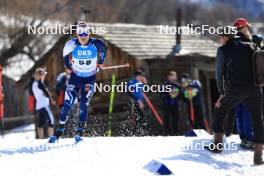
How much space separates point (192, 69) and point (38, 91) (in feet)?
18.7

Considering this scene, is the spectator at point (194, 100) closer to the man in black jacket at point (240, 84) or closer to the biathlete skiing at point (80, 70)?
the biathlete skiing at point (80, 70)

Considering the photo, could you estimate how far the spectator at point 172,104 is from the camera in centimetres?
1358

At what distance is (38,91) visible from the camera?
12008mm

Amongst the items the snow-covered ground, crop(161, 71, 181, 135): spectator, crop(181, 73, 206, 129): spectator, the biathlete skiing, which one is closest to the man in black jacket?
the snow-covered ground

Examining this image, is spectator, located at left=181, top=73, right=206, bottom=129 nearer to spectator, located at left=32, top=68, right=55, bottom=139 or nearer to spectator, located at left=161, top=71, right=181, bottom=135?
spectator, located at left=161, top=71, right=181, bottom=135

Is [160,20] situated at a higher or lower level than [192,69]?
higher

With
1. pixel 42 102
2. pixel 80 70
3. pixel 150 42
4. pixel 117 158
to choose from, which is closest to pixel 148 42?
pixel 150 42

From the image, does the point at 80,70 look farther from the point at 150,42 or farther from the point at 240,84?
the point at 150,42

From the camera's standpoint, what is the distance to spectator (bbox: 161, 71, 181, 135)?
13.6m

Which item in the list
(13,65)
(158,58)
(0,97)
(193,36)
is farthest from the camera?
(13,65)

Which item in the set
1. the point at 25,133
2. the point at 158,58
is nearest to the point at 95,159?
the point at 158,58

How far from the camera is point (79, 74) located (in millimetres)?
8672

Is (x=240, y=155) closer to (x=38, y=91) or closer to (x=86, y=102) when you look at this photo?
(x=86, y=102)

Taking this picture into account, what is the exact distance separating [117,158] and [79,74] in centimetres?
185
